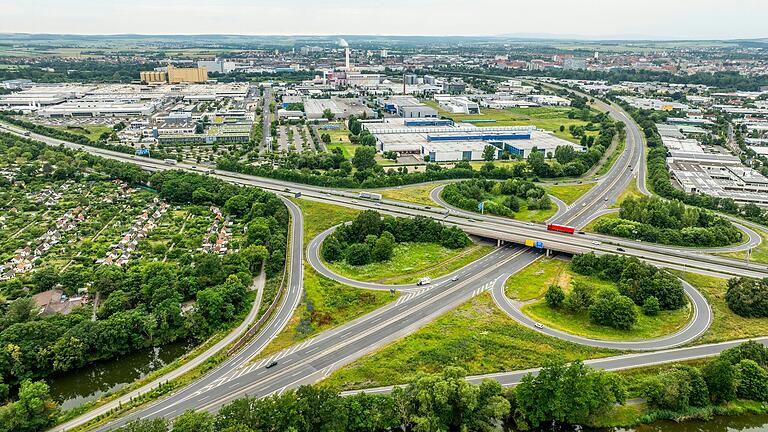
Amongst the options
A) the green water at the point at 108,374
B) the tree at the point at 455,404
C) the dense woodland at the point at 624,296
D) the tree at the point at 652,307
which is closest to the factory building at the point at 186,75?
the green water at the point at 108,374

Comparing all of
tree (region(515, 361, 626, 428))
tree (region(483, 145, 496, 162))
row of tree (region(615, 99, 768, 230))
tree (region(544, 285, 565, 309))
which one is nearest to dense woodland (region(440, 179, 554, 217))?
tree (region(483, 145, 496, 162))

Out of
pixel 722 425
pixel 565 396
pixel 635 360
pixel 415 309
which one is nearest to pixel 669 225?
pixel 635 360

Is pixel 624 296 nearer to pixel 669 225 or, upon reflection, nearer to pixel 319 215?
pixel 669 225

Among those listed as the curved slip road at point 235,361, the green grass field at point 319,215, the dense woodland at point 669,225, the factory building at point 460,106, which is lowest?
the curved slip road at point 235,361

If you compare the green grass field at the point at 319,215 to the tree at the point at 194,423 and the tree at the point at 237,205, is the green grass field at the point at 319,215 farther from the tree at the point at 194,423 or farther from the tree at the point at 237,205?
the tree at the point at 194,423

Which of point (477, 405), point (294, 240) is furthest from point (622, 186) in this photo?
point (477, 405)

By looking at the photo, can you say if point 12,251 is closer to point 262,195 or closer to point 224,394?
point 262,195
